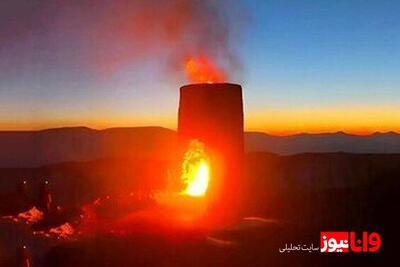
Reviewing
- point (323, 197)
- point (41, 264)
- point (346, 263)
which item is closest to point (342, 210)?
point (323, 197)

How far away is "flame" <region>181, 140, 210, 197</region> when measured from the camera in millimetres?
22375

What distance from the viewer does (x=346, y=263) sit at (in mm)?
18422

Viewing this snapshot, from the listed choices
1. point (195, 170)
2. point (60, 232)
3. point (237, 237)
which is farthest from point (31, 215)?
point (237, 237)

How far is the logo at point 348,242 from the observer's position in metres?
18.5

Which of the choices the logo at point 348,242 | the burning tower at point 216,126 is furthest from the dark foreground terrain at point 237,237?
the burning tower at point 216,126

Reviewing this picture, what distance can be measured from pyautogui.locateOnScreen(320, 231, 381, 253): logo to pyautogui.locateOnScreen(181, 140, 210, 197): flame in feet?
17.4

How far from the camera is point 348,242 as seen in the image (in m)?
19.0

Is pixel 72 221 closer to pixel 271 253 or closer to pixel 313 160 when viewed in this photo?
pixel 271 253

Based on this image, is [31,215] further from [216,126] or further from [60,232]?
[216,126]

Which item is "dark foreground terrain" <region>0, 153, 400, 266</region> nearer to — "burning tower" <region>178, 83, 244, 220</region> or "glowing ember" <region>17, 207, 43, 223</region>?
"glowing ember" <region>17, 207, 43, 223</region>

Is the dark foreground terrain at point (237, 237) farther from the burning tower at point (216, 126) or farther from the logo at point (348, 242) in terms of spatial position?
the burning tower at point (216, 126)

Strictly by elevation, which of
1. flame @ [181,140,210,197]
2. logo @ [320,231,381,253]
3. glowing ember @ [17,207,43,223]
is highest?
flame @ [181,140,210,197]

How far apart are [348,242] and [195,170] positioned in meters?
6.47

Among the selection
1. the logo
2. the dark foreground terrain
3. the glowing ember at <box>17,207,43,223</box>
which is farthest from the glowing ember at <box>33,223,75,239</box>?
the logo
